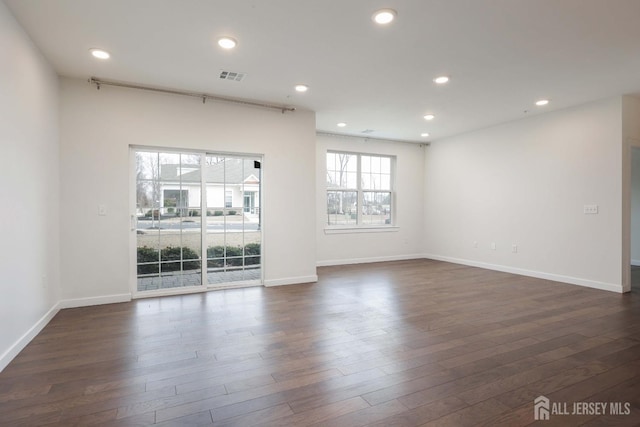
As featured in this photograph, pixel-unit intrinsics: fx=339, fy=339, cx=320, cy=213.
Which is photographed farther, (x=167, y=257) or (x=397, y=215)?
(x=397, y=215)

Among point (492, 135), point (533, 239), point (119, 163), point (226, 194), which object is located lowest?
point (533, 239)

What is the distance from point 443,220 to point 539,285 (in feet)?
8.65

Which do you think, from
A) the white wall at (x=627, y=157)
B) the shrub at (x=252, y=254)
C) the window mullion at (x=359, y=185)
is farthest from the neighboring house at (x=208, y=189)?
the white wall at (x=627, y=157)

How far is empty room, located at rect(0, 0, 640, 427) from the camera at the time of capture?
7.45 ft

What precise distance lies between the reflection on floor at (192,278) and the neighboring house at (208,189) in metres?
0.86

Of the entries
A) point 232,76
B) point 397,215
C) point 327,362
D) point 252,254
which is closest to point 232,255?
point 252,254

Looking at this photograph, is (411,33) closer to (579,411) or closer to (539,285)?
(579,411)

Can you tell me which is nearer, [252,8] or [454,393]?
[454,393]

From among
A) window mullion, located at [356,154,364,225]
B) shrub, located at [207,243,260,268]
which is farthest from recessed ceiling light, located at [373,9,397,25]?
window mullion, located at [356,154,364,225]

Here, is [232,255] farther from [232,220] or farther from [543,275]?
[543,275]

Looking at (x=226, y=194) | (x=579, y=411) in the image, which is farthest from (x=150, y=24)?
(x=579, y=411)

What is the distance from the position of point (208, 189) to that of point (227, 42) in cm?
227

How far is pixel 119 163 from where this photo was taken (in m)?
4.21

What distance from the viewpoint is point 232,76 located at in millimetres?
3973
